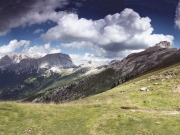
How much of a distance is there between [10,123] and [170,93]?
117 feet

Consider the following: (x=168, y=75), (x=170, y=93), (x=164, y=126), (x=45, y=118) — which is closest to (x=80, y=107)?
(x=45, y=118)

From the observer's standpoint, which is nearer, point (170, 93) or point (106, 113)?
point (106, 113)

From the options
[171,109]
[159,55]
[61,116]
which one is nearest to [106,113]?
[61,116]

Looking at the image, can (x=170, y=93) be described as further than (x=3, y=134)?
Yes

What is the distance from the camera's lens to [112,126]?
28750 mm

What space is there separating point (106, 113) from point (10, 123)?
51.1 feet

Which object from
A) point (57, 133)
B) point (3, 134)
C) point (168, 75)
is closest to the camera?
point (3, 134)

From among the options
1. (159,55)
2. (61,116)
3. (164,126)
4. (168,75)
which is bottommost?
(164,126)

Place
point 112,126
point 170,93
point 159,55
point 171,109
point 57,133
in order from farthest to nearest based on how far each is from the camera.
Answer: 1. point 159,55
2. point 170,93
3. point 171,109
4. point 112,126
5. point 57,133

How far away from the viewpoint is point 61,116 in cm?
3175

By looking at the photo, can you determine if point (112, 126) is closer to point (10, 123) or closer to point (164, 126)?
point (164, 126)

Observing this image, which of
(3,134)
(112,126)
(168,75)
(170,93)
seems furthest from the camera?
(168,75)

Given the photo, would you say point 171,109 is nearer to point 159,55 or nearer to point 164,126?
point 164,126

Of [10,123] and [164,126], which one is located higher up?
[10,123]
